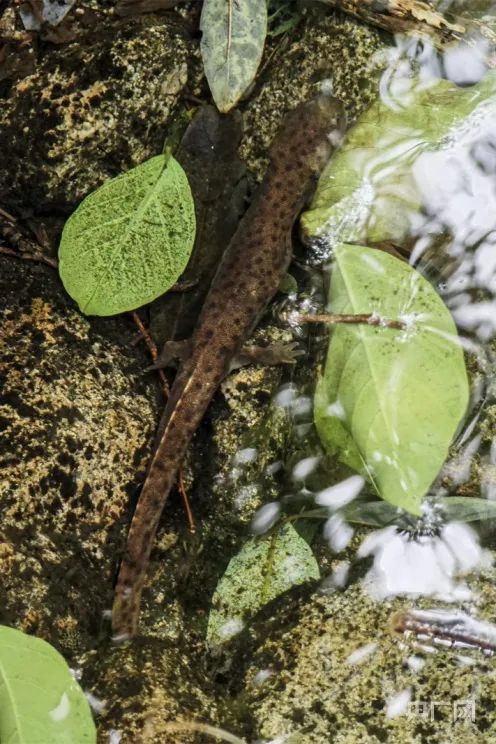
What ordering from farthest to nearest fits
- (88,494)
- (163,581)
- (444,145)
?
1. (444,145)
2. (163,581)
3. (88,494)

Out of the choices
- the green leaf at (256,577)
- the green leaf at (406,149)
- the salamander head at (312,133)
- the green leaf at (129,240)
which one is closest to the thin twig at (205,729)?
the green leaf at (256,577)

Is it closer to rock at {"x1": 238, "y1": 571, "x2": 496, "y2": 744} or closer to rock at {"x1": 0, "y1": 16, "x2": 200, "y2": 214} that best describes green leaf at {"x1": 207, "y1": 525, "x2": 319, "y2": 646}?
rock at {"x1": 238, "y1": 571, "x2": 496, "y2": 744}

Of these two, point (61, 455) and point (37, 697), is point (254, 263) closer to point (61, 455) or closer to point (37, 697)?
point (61, 455)

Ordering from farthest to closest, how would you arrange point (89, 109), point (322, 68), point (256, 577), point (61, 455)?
1. point (322, 68)
2. point (89, 109)
3. point (256, 577)
4. point (61, 455)

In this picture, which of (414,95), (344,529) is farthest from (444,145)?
(344,529)

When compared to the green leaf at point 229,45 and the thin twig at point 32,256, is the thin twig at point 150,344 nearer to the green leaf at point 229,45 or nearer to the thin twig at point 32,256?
the thin twig at point 32,256

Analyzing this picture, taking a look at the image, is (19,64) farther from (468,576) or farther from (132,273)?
(468,576)

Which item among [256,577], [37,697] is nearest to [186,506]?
[256,577]
